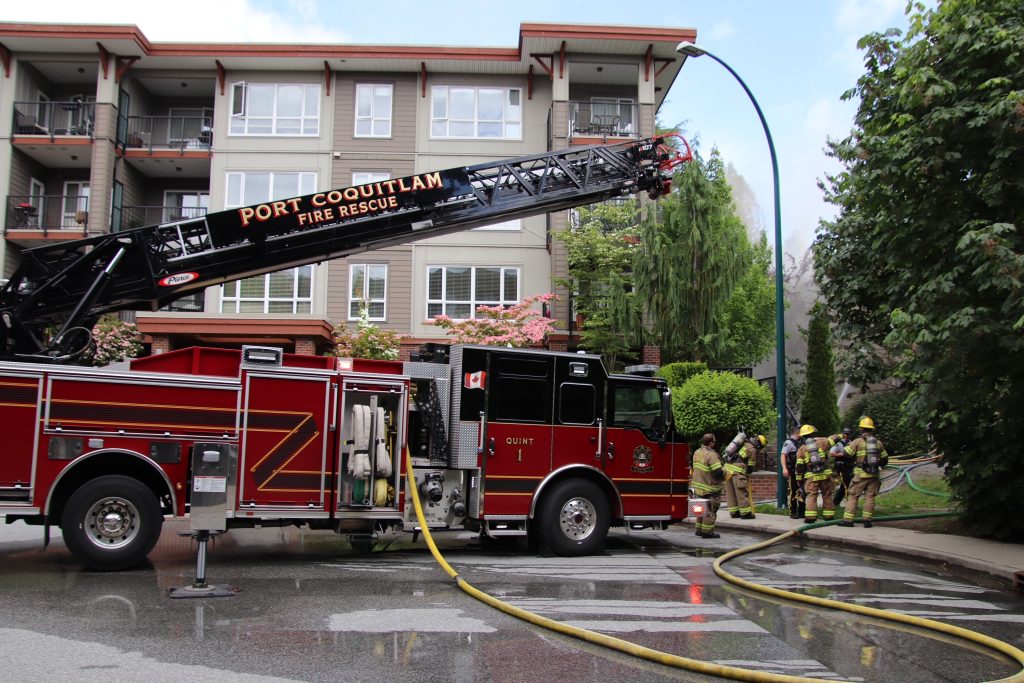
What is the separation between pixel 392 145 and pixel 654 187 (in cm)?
1616

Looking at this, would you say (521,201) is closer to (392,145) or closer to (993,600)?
(993,600)

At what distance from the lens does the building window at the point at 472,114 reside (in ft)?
88.9

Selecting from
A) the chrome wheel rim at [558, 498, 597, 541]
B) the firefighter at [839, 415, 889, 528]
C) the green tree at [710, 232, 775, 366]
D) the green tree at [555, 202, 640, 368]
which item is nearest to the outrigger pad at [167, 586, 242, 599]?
the chrome wheel rim at [558, 498, 597, 541]

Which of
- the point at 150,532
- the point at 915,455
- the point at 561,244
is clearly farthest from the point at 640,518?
the point at 561,244

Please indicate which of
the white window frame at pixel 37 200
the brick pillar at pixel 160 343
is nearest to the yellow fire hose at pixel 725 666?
the brick pillar at pixel 160 343

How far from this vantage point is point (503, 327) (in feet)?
74.6

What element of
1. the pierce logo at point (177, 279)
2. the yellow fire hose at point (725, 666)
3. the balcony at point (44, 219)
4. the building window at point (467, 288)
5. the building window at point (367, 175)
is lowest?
the yellow fire hose at point (725, 666)

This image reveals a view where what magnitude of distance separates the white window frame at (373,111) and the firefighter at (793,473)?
16.7 metres

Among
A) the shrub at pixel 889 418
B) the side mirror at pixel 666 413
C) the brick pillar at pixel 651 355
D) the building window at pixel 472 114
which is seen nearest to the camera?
the side mirror at pixel 666 413

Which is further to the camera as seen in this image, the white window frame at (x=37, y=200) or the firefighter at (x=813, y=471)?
the white window frame at (x=37, y=200)

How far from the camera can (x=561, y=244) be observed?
83.1 ft

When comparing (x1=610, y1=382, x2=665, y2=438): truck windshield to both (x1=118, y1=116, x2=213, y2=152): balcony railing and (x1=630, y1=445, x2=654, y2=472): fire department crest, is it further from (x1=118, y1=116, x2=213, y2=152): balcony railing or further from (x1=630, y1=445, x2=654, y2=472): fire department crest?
(x1=118, y1=116, x2=213, y2=152): balcony railing

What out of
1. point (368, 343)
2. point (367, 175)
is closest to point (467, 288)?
point (367, 175)

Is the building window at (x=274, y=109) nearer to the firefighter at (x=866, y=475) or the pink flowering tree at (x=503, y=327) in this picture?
the pink flowering tree at (x=503, y=327)
